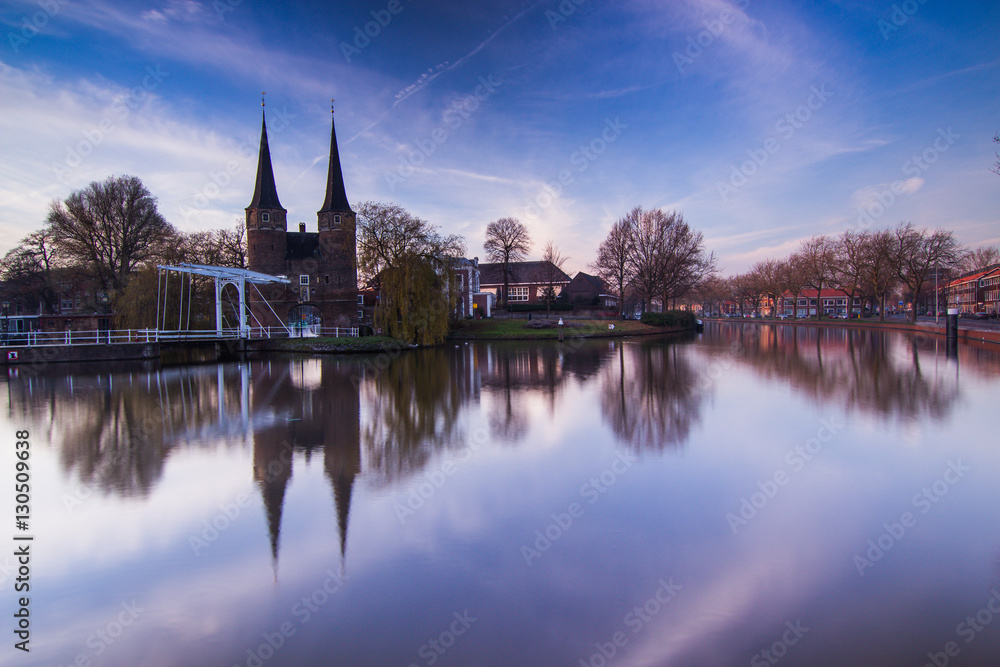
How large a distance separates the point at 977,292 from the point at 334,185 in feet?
300

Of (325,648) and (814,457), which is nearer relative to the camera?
(325,648)

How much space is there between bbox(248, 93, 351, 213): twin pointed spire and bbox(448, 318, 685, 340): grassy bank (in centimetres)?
1245

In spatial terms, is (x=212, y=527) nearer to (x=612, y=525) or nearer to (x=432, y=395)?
(x=612, y=525)

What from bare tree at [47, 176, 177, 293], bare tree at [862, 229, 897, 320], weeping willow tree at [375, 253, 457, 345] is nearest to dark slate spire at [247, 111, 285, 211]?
bare tree at [47, 176, 177, 293]

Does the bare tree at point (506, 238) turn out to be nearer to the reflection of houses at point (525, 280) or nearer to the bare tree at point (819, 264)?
the reflection of houses at point (525, 280)

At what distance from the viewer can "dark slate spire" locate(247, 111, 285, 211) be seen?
34.3 meters

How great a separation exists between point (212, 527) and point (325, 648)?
2.86m

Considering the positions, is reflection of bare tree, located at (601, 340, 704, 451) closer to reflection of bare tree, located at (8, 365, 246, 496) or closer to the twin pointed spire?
reflection of bare tree, located at (8, 365, 246, 496)

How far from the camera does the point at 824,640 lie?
3.61 meters

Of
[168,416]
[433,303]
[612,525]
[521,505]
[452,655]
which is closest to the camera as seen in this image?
[452,655]

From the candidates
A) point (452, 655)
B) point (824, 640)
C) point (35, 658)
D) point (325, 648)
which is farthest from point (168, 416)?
point (824, 640)

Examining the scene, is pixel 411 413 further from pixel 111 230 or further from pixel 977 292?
pixel 977 292

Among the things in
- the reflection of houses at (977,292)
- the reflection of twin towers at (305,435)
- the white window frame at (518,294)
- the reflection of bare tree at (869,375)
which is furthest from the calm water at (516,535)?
the reflection of houses at (977,292)

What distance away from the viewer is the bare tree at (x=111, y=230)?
31016 mm
